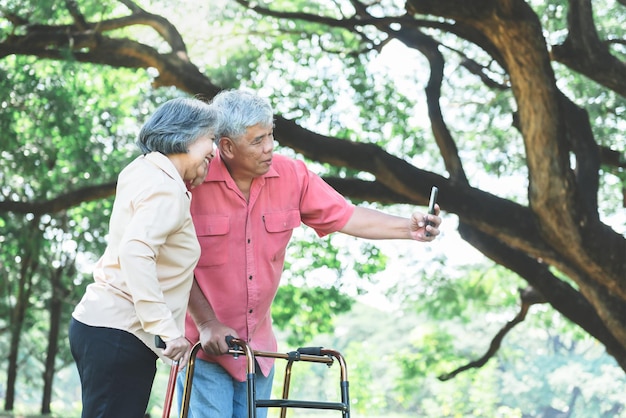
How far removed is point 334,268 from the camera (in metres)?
15.3

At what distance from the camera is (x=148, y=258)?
306 centimetres

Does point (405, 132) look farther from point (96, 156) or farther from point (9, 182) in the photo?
point (9, 182)

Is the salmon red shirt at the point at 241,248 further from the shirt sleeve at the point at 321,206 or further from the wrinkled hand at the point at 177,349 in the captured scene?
the wrinkled hand at the point at 177,349

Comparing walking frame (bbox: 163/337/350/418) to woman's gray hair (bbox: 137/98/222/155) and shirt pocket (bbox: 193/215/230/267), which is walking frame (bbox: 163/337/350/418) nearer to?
shirt pocket (bbox: 193/215/230/267)

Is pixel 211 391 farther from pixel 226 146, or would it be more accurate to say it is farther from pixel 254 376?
pixel 226 146

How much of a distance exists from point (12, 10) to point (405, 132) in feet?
18.1

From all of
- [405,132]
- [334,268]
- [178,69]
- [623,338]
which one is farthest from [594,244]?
[334,268]

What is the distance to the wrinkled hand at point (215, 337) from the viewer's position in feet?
11.3

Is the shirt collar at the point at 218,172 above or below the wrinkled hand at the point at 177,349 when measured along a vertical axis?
above

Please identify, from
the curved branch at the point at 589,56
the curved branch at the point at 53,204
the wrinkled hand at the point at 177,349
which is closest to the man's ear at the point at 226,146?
the wrinkled hand at the point at 177,349

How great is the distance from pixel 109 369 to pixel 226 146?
38.5 inches

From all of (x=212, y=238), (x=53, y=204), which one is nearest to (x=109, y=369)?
(x=212, y=238)

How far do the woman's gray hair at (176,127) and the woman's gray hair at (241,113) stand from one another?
0.94 feet

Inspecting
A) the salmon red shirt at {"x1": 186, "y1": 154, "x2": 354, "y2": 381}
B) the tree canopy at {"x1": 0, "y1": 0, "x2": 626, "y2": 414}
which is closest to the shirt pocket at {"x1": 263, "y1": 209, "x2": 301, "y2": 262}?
the salmon red shirt at {"x1": 186, "y1": 154, "x2": 354, "y2": 381}
